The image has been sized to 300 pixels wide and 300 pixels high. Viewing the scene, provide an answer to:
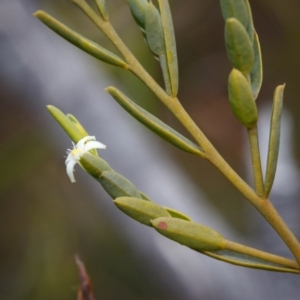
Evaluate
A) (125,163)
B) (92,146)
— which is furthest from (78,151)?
(125,163)

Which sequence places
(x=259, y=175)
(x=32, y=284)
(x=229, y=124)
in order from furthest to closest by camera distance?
(x=229, y=124) → (x=32, y=284) → (x=259, y=175)

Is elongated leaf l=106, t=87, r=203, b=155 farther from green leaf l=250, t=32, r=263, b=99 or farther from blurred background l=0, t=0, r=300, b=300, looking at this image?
blurred background l=0, t=0, r=300, b=300

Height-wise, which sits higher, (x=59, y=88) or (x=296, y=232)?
(x=59, y=88)

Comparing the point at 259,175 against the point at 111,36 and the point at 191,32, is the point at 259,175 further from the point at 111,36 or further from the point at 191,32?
the point at 191,32

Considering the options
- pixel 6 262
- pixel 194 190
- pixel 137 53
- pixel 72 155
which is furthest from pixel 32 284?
pixel 72 155

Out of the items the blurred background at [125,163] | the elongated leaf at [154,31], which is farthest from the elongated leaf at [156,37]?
the blurred background at [125,163]

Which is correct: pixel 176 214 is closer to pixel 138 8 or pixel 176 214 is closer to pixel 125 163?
pixel 138 8
